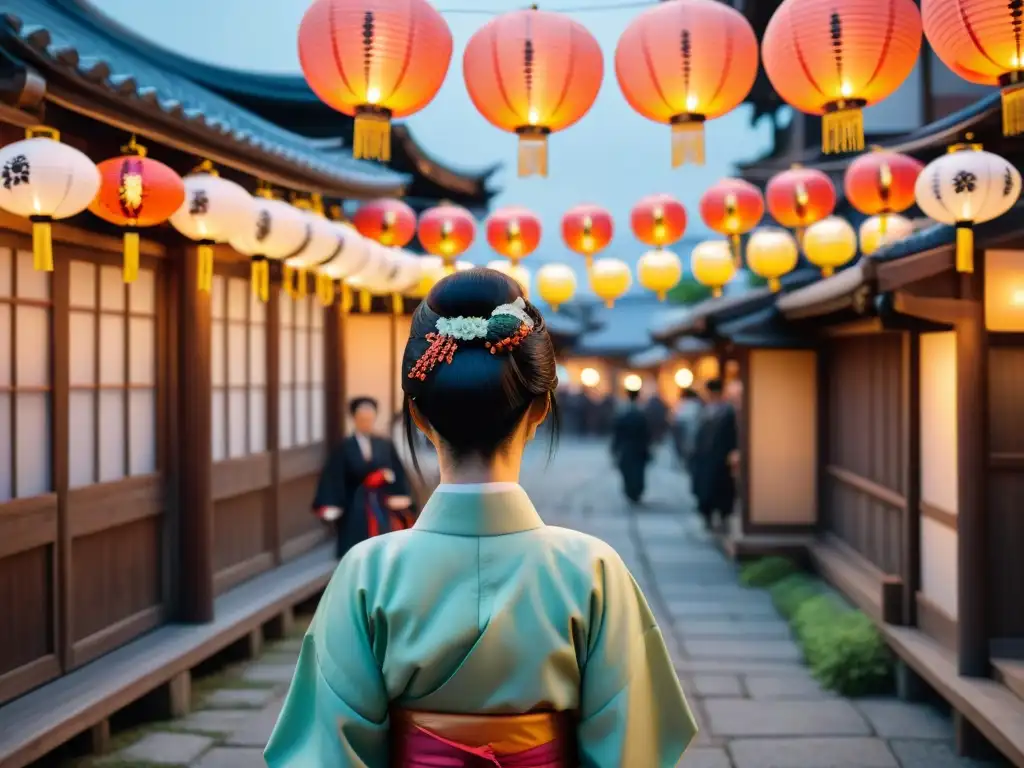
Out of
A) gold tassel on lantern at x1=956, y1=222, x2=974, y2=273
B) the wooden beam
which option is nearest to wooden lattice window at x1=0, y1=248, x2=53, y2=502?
the wooden beam

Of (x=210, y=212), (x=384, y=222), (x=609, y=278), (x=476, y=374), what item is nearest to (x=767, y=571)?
(x=609, y=278)

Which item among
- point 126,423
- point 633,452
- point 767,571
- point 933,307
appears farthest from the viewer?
point 633,452

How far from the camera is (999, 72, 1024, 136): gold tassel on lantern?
14.2 ft

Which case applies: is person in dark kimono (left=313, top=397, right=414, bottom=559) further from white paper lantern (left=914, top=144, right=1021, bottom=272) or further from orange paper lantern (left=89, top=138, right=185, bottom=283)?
white paper lantern (left=914, top=144, right=1021, bottom=272)

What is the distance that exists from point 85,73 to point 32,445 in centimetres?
226

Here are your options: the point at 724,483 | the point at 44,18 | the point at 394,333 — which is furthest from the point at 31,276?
the point at 724,483

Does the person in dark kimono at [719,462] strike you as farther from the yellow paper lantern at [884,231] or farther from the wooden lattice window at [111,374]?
the wooden lattice window at [111,374]

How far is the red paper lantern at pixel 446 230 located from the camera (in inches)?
386

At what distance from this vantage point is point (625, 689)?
2.45 m

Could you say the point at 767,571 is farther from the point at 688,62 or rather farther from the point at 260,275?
the point at 688,62

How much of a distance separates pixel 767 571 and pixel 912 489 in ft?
13.2

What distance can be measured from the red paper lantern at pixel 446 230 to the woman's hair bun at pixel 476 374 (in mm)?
7425

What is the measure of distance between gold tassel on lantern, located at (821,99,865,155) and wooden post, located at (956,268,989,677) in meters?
1.62

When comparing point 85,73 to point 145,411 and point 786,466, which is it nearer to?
point 145,411
